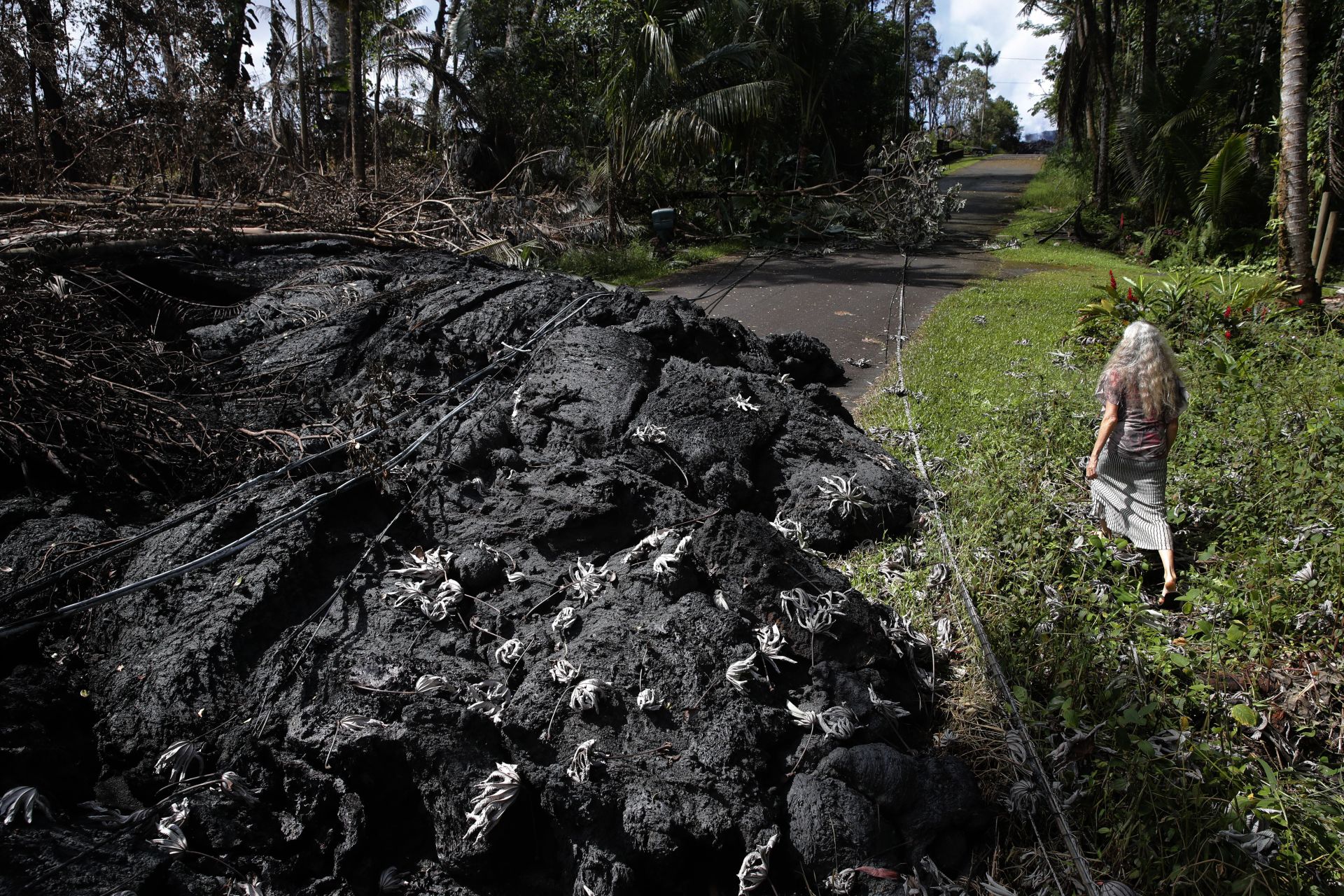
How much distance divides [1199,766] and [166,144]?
32.9 ft

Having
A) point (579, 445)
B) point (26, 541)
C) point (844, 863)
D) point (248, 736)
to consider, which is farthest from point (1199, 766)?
point (26, 541)

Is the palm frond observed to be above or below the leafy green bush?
above

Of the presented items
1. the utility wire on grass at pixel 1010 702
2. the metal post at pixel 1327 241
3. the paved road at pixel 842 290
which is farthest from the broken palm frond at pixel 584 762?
the metal post at pixel 1327 241

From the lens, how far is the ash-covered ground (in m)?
2.59

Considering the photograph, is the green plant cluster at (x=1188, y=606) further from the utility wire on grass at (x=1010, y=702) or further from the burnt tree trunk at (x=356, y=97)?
the burnt tree trunk at (x=356, y=97)

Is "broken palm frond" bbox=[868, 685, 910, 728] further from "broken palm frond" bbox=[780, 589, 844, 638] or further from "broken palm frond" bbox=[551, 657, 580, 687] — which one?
"broken palm frond" bbox=[551, 657, 580, 687]

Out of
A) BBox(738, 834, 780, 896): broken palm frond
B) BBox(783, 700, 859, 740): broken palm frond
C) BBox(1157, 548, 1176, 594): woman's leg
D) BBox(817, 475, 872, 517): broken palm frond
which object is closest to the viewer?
BBox(738, 834, 780, 896): broken palm frond

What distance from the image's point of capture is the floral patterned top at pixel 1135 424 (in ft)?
13.0

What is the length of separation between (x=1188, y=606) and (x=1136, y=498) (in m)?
0.56

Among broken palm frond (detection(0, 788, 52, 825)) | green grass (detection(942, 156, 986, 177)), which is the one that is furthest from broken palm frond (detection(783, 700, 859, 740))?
green grass (detection(942, 156, 986, 177))

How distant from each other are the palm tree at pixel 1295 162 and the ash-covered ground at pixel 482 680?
6.80m

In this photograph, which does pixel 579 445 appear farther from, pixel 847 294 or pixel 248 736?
pixel 847 294

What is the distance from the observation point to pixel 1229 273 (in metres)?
10.5

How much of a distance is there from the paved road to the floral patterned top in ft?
9.60
